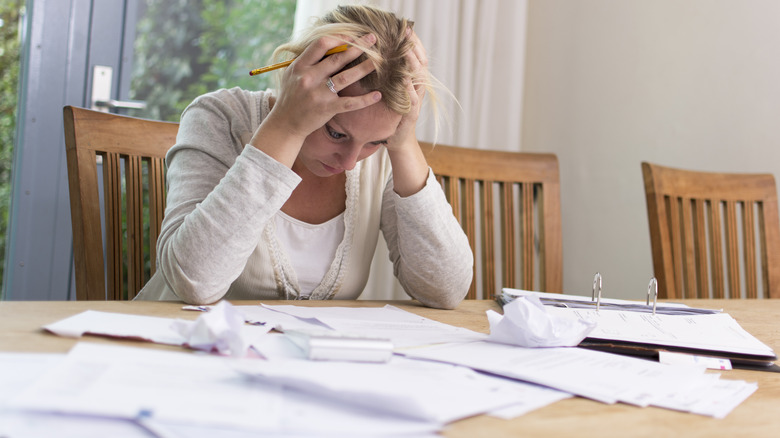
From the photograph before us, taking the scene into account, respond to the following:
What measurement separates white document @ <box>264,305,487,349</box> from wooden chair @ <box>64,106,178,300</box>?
1.14 ft

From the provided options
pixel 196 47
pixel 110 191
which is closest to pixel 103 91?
pixel 196 47

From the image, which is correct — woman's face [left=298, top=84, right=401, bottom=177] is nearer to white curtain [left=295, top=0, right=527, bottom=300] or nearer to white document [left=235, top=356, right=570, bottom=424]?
white document [left=235, top=356, right=570, bottom=424]

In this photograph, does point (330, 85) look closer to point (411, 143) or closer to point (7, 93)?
point (411, 143)

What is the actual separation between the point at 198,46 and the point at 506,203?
1242 millimetres

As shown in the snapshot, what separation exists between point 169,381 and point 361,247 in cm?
71

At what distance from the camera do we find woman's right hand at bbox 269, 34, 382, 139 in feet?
2.99

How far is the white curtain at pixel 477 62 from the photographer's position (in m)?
2.35

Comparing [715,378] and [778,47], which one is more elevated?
[778,47]

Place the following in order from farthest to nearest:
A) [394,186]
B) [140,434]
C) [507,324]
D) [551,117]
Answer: [551,117] < [394,186] < [507,324] < [140,434]

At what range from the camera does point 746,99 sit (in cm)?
196

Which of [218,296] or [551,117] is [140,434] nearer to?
[218,296]

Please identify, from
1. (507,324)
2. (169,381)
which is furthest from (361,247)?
(169,381)

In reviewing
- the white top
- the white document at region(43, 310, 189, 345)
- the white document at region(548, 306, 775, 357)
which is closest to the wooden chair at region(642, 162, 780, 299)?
the white document at region(548, 306, 775, 357)

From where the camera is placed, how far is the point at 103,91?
1.95 m
